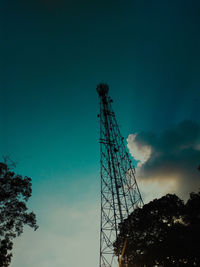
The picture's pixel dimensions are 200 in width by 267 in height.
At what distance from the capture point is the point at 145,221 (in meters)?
20.1

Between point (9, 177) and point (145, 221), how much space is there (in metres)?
16.4

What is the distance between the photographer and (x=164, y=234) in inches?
726

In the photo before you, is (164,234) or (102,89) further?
(102,89)

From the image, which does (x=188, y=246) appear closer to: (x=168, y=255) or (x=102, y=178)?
(x=168, y=255)

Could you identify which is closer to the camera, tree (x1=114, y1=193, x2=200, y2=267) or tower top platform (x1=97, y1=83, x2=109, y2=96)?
Result: tree (x1=114, y1=193, x2=200, y2=267)

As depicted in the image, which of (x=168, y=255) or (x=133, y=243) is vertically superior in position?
(x=133, y=243)

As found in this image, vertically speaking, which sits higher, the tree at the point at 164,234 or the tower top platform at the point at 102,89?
the tower top platform at the point at 102,89

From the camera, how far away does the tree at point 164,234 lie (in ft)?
53.7

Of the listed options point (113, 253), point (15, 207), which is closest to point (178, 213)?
point (113, 253)

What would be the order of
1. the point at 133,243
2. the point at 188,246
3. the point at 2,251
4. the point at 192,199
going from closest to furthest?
the point at 2,251
the point at 188,246
the point at 133,243
the point at 192,199

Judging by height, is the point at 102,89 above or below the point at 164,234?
above

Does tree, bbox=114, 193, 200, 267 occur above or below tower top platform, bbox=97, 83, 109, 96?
below

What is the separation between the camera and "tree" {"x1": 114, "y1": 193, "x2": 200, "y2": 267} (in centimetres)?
1638

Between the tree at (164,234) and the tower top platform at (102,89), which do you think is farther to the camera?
the tower top platform at (102,89)
